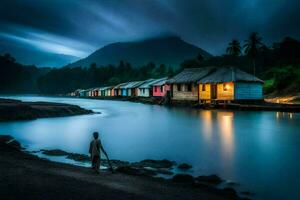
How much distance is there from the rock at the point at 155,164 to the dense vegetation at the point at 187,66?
41.8m

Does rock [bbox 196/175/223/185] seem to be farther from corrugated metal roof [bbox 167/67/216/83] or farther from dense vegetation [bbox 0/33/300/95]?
dense vegetation [bbox 0/33/300/95]

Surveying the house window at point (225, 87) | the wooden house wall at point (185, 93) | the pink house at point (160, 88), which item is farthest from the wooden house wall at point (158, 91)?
the house window at point (225, 87)

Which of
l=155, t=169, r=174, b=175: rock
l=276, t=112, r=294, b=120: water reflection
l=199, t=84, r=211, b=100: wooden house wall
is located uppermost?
l=199, t=84, r=211, b=100: wooden house wall

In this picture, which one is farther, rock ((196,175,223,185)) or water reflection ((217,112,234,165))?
water reflection ((217,112,234,165))

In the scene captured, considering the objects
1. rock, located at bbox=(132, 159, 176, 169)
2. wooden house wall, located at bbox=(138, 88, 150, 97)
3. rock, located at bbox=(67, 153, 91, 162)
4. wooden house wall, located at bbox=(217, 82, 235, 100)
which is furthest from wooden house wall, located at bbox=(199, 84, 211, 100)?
rock, located at bbox=(67, 153, 91, 162)

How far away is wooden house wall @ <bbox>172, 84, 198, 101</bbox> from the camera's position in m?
Answer: 48.9

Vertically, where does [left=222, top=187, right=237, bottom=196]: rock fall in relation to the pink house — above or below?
below

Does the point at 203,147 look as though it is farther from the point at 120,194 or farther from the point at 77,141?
the point at 120,194

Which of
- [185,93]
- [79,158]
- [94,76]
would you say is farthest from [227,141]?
[94,76]

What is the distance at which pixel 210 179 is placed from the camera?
10.4 m

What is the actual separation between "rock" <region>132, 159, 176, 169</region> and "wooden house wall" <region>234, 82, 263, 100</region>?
103ft

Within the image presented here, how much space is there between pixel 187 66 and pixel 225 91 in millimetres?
35822

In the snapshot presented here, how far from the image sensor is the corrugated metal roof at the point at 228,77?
4181cm

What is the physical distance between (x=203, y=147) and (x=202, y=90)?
31.4 metres
